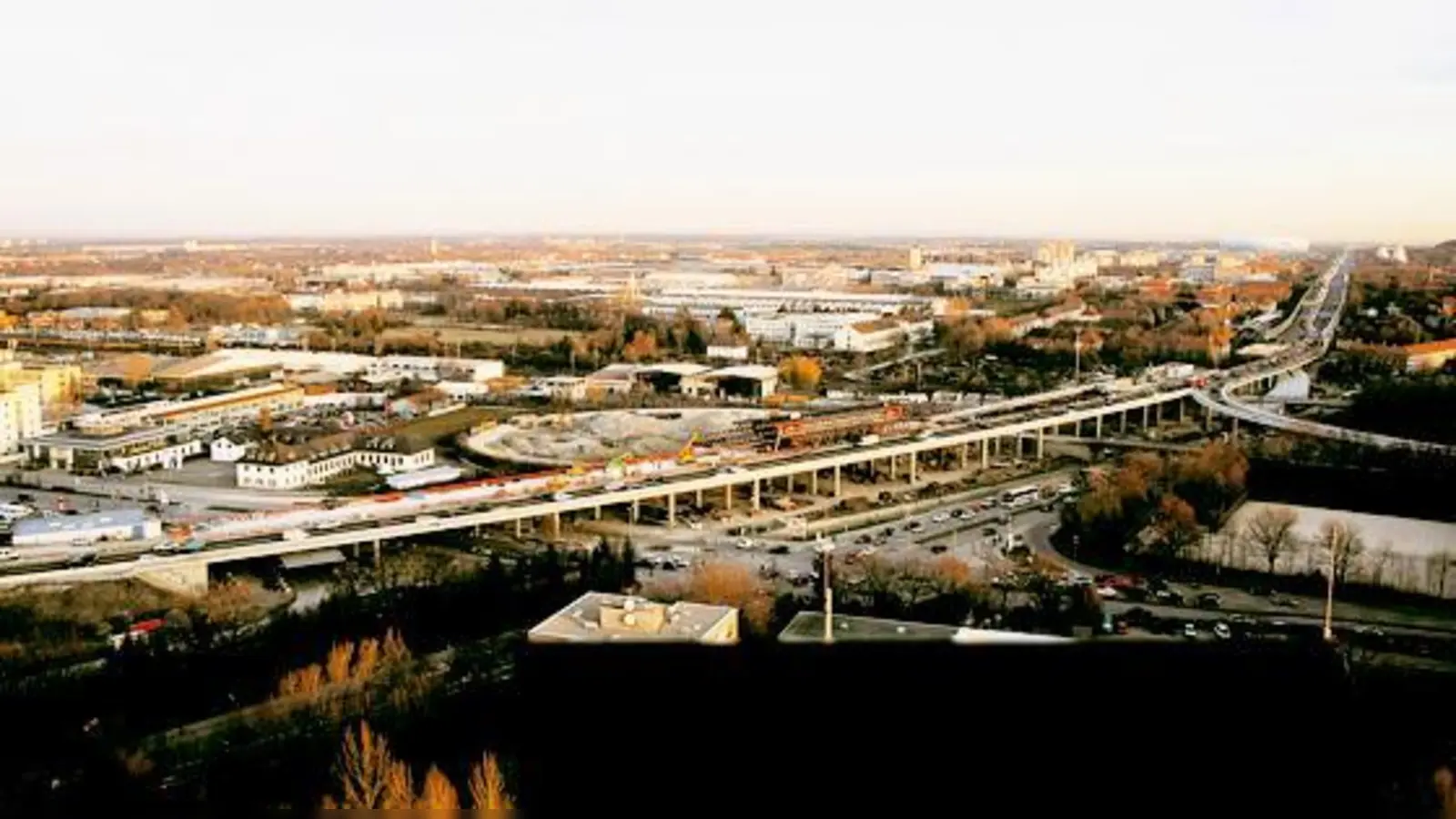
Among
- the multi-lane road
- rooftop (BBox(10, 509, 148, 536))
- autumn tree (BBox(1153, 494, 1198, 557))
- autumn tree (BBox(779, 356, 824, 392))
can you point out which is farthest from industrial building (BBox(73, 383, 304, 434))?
autumn tree (BBox(1153, 494, 1198, 557))

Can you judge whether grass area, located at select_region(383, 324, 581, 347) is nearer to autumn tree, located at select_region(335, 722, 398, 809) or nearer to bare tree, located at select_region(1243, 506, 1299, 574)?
bare tree, located at select_region(1243, 506, 1299, 574)

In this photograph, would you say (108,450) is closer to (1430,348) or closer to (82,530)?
(82,530)

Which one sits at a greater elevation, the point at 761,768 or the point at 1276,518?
the point at 761,768

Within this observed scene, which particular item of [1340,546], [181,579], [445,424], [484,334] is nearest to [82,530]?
[181,579]

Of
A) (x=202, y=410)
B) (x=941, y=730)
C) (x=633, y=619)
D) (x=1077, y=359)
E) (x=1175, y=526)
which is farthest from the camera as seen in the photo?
(x=1077, y=359)

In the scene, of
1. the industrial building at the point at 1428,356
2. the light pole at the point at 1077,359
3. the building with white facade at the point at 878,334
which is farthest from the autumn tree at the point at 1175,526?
the building with white facade at the point at 878,334

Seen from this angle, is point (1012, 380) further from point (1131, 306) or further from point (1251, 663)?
point (1251, 663)

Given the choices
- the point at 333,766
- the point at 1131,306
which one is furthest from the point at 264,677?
the point at 1131,306
